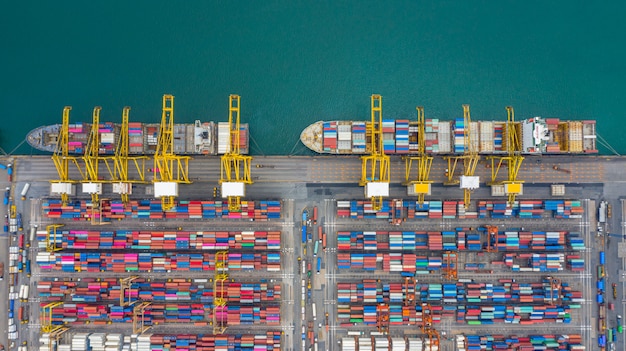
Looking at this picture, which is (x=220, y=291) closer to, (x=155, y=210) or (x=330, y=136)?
(x=155, y=210)

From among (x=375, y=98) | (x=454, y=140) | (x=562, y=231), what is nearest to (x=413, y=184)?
(x=454, y=140)

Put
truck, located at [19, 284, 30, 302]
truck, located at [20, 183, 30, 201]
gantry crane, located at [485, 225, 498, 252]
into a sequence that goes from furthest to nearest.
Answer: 1. truck, located at [20, 183, 30, 201]
2. truck, located at [19, 284, 30, 302]
3. gantry crane, located at [485, 225, 498, 252]

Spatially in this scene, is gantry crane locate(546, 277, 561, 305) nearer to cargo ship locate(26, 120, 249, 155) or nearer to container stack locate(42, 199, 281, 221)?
container stack locate(42, 199, 281, 221)

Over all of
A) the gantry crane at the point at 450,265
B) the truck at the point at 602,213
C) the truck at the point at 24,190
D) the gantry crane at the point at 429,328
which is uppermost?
the truck at the point at 24,190

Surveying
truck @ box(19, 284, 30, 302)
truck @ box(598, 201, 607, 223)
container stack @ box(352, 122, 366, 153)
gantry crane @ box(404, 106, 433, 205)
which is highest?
container stack @ box(352, 122, 366, 153)

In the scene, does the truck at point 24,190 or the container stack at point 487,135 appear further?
the truck at point 24,190

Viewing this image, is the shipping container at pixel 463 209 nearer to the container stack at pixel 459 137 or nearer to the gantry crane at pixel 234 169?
the container stack at pixel 459 137

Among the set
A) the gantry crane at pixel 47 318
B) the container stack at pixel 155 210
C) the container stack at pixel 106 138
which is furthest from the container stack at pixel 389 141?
the gantry crane at pixel 47 318

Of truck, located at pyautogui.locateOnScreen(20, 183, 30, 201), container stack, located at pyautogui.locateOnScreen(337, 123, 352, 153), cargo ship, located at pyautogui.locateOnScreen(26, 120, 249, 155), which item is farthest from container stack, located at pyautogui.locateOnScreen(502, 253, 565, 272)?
truck, located at pyautogui.locateOnScreen(20, 183, 30, 201)
